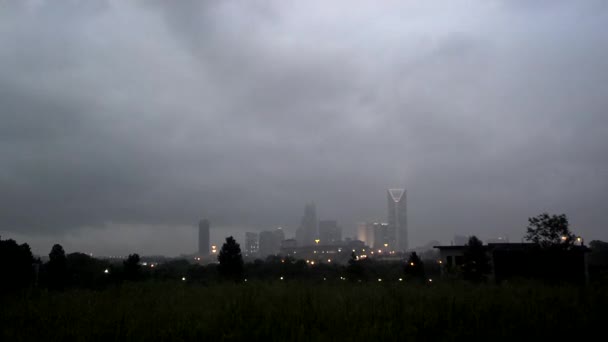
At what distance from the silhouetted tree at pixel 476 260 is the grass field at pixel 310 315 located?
20.3 metres

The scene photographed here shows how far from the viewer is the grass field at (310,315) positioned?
8094 mm

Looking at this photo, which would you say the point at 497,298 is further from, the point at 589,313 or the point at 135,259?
the point at 135,259

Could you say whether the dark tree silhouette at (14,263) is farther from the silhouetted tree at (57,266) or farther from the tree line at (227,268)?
the silhouetted tree at (57,266)

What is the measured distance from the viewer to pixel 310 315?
371 inches

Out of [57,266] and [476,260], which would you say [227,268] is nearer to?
[57,266]

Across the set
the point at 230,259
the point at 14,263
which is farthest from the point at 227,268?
the point at 14,263

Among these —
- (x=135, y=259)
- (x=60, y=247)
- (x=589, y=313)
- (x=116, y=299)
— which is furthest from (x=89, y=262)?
(x=589, y=313)

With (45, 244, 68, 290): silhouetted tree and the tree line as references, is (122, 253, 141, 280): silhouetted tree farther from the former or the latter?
(45, 244, 68, 290): silhouetted tree

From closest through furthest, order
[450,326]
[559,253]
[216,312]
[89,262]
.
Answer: [450,326] < [216,312] < [559,253] < [89,262]

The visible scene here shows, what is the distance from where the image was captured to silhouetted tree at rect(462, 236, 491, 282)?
32.0 meters

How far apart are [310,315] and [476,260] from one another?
26615 mm

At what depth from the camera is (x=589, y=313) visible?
952 cm

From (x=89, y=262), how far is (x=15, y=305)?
48519mm

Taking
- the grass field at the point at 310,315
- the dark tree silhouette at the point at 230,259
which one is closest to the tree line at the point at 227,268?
the dark tree silhouette at the point at 230,259
